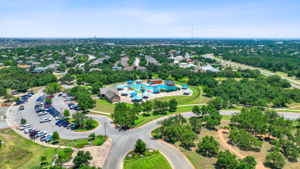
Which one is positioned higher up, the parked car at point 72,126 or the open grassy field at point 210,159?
the parked car at point 72,126

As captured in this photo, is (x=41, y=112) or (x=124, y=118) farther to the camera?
(x=41, y=112)

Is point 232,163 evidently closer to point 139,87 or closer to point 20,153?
point 20,153

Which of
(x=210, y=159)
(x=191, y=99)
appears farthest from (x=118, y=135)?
(x=191, y=99)

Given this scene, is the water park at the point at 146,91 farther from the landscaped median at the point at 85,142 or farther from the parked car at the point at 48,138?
the parked car at the point at 48,138

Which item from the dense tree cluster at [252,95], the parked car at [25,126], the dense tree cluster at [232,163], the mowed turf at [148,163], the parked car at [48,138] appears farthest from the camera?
the dense tree cluster at [252,95]

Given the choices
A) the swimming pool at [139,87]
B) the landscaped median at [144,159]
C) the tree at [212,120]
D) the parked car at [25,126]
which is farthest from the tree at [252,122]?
the parked car at [25,126]

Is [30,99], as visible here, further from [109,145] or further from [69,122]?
[109,145]
